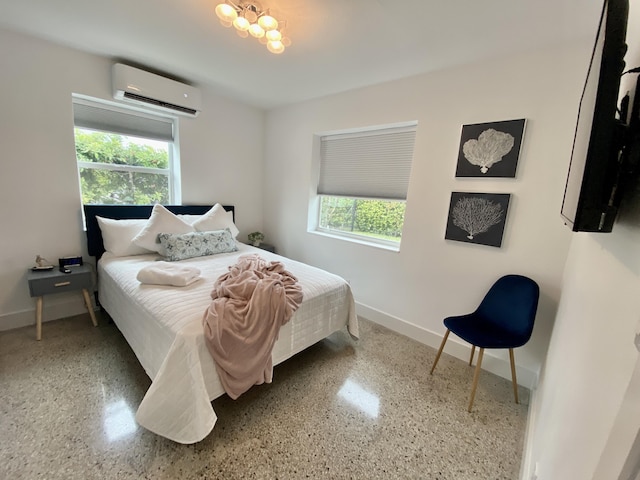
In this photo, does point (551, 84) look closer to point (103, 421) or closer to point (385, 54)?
point (385, 54)

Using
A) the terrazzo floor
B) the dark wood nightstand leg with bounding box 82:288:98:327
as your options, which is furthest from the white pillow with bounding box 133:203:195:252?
the terrazzo floor

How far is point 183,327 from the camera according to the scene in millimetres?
1410

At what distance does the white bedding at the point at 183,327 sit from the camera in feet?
4.40

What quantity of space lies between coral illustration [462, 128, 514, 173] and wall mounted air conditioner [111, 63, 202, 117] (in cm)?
276

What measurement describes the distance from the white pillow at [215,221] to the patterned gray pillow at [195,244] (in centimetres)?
14

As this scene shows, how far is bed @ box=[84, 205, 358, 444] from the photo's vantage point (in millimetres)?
1341

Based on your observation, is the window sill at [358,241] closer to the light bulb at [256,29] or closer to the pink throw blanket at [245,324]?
the pink throw blanket at [245,324]

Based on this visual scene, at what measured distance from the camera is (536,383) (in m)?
1.90

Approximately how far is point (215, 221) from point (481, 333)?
2804 millimetres

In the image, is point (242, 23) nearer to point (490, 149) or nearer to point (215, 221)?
point (490, 149)

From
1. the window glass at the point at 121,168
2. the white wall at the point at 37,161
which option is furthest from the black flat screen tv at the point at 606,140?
the window glass at the point at 121,168

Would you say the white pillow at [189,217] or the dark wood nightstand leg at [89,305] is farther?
the white pillow at [189,217]

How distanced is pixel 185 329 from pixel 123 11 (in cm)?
208

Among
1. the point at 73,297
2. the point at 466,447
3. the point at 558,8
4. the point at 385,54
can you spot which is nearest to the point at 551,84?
the point at 558,8
